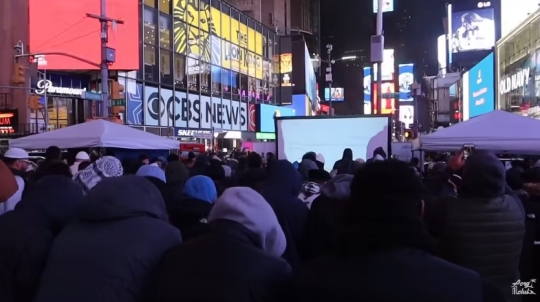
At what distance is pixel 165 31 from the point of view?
37906mm

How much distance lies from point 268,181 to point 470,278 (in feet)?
11.9

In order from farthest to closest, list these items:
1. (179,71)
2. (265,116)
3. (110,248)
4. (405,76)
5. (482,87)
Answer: (405,76) < (265,116) < (482,87) < (179,71) < (110,248)

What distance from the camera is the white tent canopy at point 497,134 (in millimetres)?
9625

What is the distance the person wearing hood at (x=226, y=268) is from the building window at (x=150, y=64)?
34.1 m

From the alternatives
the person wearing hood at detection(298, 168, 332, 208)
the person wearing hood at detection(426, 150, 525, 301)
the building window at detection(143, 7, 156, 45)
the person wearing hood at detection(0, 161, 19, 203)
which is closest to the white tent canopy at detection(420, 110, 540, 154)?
the person wearing hood at detection(298, 168, 332, 208)

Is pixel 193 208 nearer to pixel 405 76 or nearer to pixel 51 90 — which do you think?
pixel 51 90

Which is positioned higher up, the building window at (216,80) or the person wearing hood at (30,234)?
the building window at (216,80)

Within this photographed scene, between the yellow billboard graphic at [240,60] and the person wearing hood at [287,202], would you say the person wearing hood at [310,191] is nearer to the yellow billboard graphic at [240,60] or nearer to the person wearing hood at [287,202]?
the person wearing hood at [287,202]

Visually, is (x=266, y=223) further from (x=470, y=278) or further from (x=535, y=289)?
(x=535, y=289)

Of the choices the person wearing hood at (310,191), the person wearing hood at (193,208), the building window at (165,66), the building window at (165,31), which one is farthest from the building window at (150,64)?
the person wearing hood at (193,208)

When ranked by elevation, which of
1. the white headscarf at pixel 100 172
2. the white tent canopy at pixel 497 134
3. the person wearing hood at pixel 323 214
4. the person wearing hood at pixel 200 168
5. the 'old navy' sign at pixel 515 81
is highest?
the 'old navy' sign at pixel 515 81

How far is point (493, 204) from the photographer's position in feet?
14.1

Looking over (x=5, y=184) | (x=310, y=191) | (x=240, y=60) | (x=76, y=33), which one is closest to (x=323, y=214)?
(x=310, y=191)

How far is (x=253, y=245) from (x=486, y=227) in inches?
86.9
